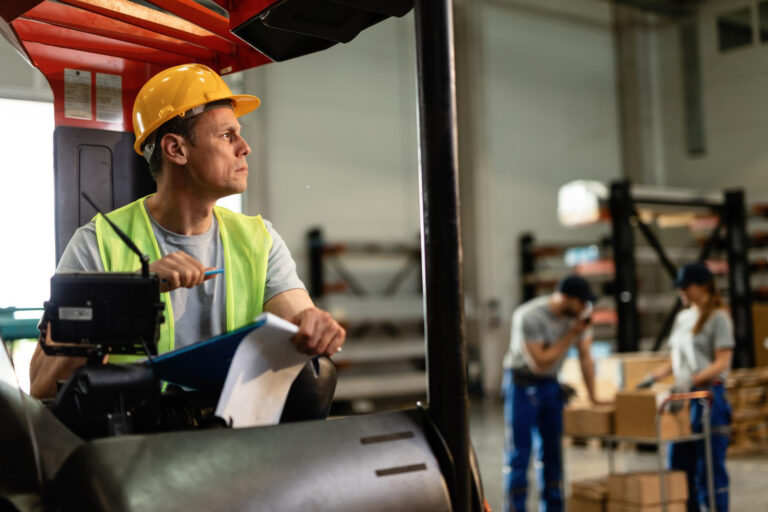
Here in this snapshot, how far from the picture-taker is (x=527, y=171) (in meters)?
13.6

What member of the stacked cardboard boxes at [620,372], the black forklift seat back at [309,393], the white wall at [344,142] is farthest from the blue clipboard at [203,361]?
the white wall at [344,142]

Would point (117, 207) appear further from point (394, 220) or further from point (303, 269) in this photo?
point (394, 220)

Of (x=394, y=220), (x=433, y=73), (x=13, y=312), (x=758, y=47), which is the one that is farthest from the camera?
(x=758, y=47)

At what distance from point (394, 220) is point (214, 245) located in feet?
33.5

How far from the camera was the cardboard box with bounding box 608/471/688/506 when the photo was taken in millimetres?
5227

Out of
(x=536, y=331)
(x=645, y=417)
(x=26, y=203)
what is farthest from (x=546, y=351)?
(x=26, y=203)

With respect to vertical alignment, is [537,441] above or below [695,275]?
below

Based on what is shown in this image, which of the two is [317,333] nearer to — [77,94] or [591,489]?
[77,94]

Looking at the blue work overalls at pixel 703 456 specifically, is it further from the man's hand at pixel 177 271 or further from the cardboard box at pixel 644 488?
the man's hand at pixel 177 271

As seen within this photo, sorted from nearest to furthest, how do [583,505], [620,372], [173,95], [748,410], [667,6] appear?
Result: 1. [173,95]
2. [583,505]
3. [620,372]
4. [748,410]
5. [667,6]

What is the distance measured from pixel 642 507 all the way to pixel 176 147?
4381 mm

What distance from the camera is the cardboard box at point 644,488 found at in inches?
206

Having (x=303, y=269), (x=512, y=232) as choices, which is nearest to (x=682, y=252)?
(x=512, y=232)

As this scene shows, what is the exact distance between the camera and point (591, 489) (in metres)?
5.54
